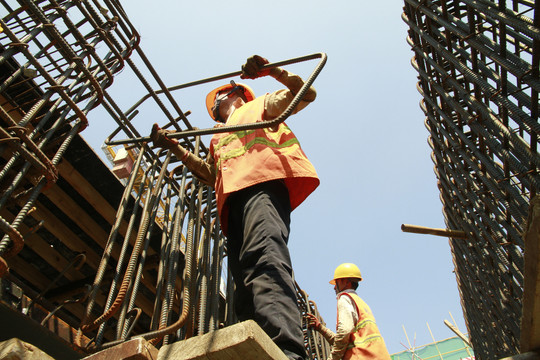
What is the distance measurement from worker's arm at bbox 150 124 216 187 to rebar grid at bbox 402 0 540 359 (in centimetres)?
216

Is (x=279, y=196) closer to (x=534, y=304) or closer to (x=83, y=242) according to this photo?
(x=534, y=304)

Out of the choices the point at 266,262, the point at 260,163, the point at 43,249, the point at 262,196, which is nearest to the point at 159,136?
the point at 260,163

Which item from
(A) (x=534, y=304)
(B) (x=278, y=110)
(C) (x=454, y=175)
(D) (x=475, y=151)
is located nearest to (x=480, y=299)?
(C) (x=454, y=175)

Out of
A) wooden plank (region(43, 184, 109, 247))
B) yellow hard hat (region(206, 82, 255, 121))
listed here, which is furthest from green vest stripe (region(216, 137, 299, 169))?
wooden plank (region(43, 184, 109, 247))

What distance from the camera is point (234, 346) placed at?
1.40 metres

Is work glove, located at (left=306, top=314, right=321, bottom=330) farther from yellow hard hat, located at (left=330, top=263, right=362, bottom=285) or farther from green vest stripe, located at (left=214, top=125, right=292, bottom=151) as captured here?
green vest stripe, located at (left=214, top=125, right=292, bottom=151)

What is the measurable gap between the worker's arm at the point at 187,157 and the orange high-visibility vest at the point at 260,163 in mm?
238

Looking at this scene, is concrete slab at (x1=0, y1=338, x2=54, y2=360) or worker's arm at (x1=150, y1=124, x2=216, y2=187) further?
worker's arm at (x1=150, y1=124, x2=216, y2=187)

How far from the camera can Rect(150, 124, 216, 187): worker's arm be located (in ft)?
10.8

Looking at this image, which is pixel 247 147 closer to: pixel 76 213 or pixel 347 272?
pixel 76 213

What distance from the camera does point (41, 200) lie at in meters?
4.18

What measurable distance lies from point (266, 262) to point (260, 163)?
885 millimetres

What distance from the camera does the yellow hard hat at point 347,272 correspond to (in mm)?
A: 5429

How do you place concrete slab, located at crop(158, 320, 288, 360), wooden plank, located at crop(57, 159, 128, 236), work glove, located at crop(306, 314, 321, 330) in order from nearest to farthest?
concrete slab, located at crop(158, 320, 288, 360), wooden plank, located at crop(57, 159, 128, 236), work glove, located at crop(306, 314, 321, 330)
